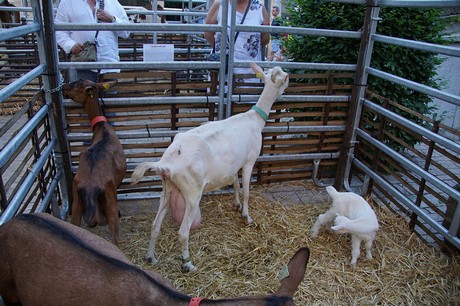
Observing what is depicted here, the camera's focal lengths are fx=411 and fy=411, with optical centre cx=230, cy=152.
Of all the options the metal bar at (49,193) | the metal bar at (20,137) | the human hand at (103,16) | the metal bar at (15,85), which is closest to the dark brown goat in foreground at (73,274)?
the metal bar at (20,137)

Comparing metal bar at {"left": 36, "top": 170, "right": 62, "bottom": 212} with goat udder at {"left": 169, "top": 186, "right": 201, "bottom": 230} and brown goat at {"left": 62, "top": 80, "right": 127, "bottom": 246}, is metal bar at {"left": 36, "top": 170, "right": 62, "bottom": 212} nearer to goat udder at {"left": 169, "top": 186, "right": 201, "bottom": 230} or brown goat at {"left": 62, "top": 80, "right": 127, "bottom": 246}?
brown goat at {"left": 62, "top": 80, "right": 127, "bottom": 246}

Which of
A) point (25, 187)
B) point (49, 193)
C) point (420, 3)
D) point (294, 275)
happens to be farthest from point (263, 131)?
point (294, 275)

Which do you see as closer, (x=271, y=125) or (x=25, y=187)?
(x=25, y=187)

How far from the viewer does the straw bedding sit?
3.48 metres

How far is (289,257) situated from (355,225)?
69 centimetres

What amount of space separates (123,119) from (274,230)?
77.7 inches

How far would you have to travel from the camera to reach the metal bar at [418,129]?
12.0ft

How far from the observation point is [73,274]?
222cm

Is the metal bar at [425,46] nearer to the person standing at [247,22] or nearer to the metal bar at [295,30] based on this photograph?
the metal bar at [295,30]

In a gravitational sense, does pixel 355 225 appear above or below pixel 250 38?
below

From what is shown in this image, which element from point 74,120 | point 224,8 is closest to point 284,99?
point 224,8

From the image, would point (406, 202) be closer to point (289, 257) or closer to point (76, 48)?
point (289, 257)

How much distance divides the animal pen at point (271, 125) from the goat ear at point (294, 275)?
195 cm

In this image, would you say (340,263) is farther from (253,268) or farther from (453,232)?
(453,232)
